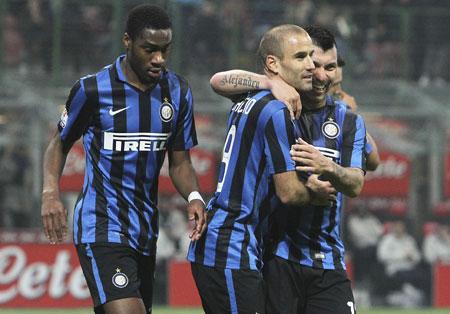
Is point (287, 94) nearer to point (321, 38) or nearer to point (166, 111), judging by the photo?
point (321, 38)

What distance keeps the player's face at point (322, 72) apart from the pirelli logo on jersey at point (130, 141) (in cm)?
88

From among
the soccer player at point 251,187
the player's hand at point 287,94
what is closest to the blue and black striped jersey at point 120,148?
the soccer player at point 251,187

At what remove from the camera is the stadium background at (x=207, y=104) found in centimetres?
1480

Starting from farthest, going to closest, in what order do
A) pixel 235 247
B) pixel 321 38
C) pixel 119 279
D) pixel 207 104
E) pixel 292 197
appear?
1. pixel 207 104
2. pixel 321 38
3. pixel 119 279
4. pixel 235 247
5. pixel 292 197

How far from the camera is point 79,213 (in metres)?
6.22

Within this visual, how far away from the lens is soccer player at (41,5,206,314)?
238 inches

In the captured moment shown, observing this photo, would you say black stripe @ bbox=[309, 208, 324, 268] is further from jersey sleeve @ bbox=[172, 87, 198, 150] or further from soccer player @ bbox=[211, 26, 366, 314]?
jersey sleeve @ bbox=[172, 87, 198, 150]

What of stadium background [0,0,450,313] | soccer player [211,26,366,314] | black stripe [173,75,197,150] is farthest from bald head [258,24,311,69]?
stadium background [0,0,450,313]

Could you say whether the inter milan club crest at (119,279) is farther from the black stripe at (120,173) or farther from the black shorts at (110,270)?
the black stripe at (120,173)

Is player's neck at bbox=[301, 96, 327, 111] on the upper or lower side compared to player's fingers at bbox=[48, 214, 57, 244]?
upper

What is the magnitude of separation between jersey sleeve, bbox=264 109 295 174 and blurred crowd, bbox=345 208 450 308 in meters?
10.3

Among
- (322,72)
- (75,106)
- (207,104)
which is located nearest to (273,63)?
(322,72)

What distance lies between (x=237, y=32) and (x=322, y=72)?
10614mm

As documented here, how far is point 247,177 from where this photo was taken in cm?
569
